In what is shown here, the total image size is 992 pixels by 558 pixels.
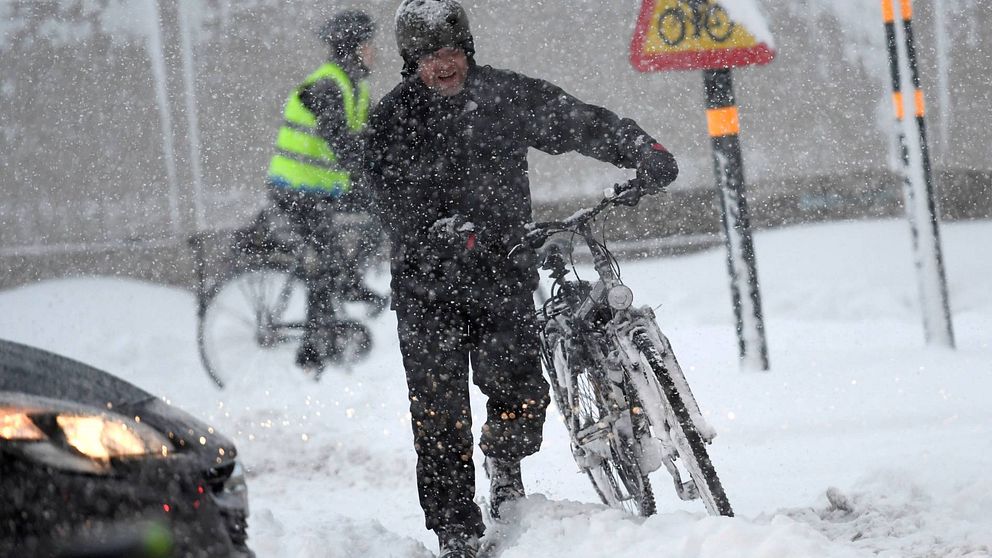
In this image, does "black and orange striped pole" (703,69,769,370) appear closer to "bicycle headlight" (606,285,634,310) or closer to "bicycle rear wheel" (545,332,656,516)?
"bicycle rear wheel" (545,332,656,516)

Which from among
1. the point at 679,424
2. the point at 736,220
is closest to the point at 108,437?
the point at 679,424

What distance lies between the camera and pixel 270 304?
8.99 m

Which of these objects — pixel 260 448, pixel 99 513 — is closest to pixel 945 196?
pixel 260 448

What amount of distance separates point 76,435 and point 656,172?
2123mm

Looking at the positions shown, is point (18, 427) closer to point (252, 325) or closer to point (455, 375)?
point (455, 375)

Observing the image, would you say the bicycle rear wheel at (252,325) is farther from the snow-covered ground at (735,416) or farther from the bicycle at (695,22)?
the bicycle at (695,22)

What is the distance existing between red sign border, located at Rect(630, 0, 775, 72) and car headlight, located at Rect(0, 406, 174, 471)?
4710 millimetres

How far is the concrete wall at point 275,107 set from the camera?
32.3 feet

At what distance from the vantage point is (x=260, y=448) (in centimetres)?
695

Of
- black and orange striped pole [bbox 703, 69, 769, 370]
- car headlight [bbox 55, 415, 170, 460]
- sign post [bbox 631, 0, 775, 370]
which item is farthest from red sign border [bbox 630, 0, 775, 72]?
car headlight [bbox 55, 415, 170, 460]

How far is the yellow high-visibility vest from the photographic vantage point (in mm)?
8484

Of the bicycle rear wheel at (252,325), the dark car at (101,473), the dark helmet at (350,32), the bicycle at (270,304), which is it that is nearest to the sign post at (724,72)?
the dark helmet at (350,32)

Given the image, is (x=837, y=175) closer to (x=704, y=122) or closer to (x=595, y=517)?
(x=704, y=122)

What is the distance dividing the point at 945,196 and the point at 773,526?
6.59 meters
